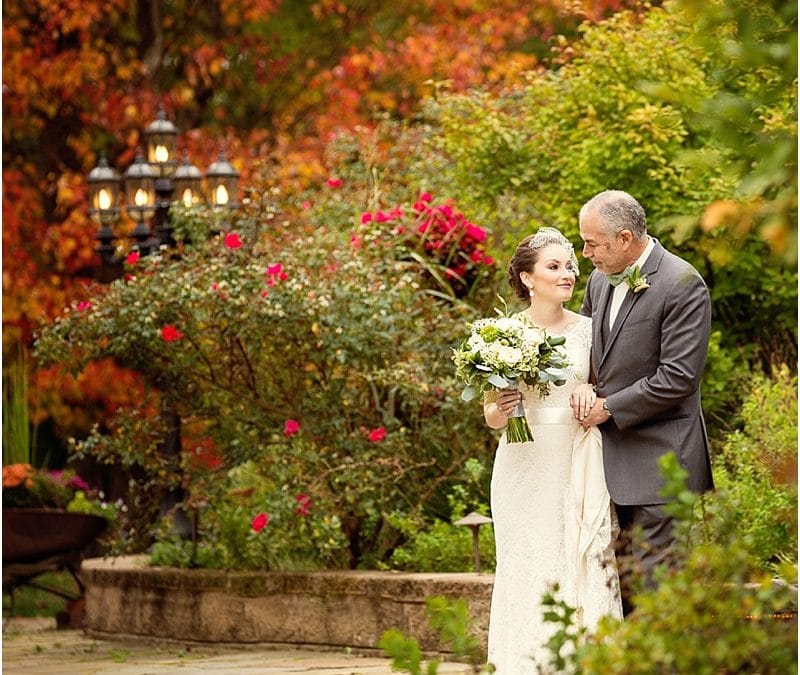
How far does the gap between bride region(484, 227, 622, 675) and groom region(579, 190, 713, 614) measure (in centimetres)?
13

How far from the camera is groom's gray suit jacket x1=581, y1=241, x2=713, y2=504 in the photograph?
5051mm

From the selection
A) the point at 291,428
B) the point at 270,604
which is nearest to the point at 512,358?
the point at 291,428

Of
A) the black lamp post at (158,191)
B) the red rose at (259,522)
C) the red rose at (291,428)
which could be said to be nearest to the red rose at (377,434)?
the red rose at (291,428)

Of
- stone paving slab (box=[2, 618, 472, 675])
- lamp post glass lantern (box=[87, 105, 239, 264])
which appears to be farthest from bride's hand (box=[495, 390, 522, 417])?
lamp post glass lantern (box=[87, 105, 239, 264])

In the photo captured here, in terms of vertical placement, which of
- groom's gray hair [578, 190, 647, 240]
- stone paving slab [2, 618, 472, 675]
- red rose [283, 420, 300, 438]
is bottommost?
stone paving slab [2, 618, 472, 675]

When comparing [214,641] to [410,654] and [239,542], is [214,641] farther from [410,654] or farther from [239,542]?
[410,654]

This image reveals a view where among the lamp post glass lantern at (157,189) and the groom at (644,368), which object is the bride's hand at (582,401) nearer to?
the groom at (644,368)

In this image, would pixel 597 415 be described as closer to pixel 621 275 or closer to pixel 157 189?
pixel 621 275

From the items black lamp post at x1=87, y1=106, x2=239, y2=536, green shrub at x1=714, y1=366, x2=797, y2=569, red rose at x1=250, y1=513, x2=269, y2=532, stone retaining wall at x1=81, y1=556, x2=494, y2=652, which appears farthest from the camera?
black lamp post at x1=87, y1=106, x2=239, y2=536

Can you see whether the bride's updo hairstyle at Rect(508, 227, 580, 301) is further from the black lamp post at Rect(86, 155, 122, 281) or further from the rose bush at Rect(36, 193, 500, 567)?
the black lamp post at Rect(86, 155, 122, 281)

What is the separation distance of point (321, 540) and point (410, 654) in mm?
5380

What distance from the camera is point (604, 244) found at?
5168 millimetres

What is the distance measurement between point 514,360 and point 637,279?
1.69 feet

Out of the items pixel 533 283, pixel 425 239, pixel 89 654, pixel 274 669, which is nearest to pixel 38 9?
pixel 425 239
